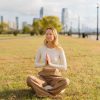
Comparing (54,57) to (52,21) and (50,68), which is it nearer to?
(50,68)

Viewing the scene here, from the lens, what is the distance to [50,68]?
29.3 ft

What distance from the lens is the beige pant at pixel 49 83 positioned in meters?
8.78

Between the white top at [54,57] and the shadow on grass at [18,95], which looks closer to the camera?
the shadow on grass at [18,95]

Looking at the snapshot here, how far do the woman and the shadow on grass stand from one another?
0.22 metres

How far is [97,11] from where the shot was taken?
75.3m

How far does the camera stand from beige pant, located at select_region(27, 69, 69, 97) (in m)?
8.78

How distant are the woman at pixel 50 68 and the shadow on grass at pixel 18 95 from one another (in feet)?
0.72

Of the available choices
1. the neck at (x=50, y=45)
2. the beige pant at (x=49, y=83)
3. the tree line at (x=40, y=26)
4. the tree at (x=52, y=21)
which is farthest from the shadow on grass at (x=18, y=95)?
the tree at (x=52, y=21)

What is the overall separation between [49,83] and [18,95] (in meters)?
0.84

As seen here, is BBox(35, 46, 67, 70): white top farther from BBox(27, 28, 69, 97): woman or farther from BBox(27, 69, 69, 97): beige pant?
BBox(27, 69, 69, 97): beige pant

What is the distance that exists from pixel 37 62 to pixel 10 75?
4.10m

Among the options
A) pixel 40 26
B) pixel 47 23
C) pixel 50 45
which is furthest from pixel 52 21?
pixel 50 45

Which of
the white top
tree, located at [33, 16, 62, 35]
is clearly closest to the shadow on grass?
the white top

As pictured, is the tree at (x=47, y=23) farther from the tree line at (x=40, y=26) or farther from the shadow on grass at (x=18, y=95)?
the shadow on grass at (x=18, y=95)
